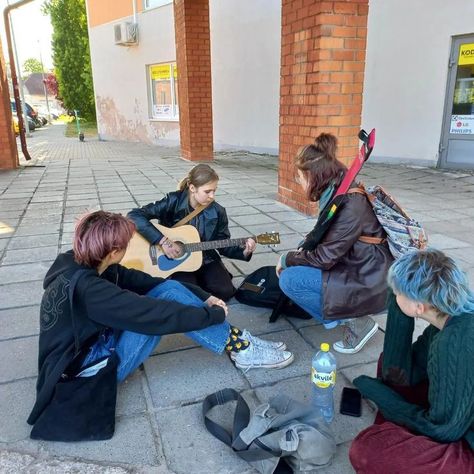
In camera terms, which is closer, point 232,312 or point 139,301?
point 139,301

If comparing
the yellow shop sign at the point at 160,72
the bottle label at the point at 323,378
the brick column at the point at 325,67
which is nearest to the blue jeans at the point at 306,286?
the bottle label at the point at 323,378

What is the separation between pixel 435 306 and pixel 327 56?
407cm

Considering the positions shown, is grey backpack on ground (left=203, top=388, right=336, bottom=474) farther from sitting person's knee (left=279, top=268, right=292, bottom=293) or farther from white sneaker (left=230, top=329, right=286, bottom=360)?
sitting person's knee (left=279, top=268, right=292, bottom=293)

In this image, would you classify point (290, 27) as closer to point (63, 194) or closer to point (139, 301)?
point (63, 194)

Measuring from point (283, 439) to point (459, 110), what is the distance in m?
8.26

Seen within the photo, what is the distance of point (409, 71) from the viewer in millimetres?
8773

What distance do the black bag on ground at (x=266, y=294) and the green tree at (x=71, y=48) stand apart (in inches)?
898

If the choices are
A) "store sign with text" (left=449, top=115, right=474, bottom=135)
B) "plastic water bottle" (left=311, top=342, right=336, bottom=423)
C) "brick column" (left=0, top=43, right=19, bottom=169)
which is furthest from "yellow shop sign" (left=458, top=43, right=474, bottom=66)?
"brick column" (left=0, top=43, right=19, bottom=169)

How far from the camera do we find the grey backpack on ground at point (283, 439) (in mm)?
1746

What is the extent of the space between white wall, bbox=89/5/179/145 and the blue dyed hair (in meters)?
14.0

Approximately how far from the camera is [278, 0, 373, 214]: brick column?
193 inches

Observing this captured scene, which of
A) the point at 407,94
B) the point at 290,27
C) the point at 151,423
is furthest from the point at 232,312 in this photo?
the point at 407,94

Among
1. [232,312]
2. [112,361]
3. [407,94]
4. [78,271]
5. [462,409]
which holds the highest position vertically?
[407,94]

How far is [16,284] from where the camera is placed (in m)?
3.59
